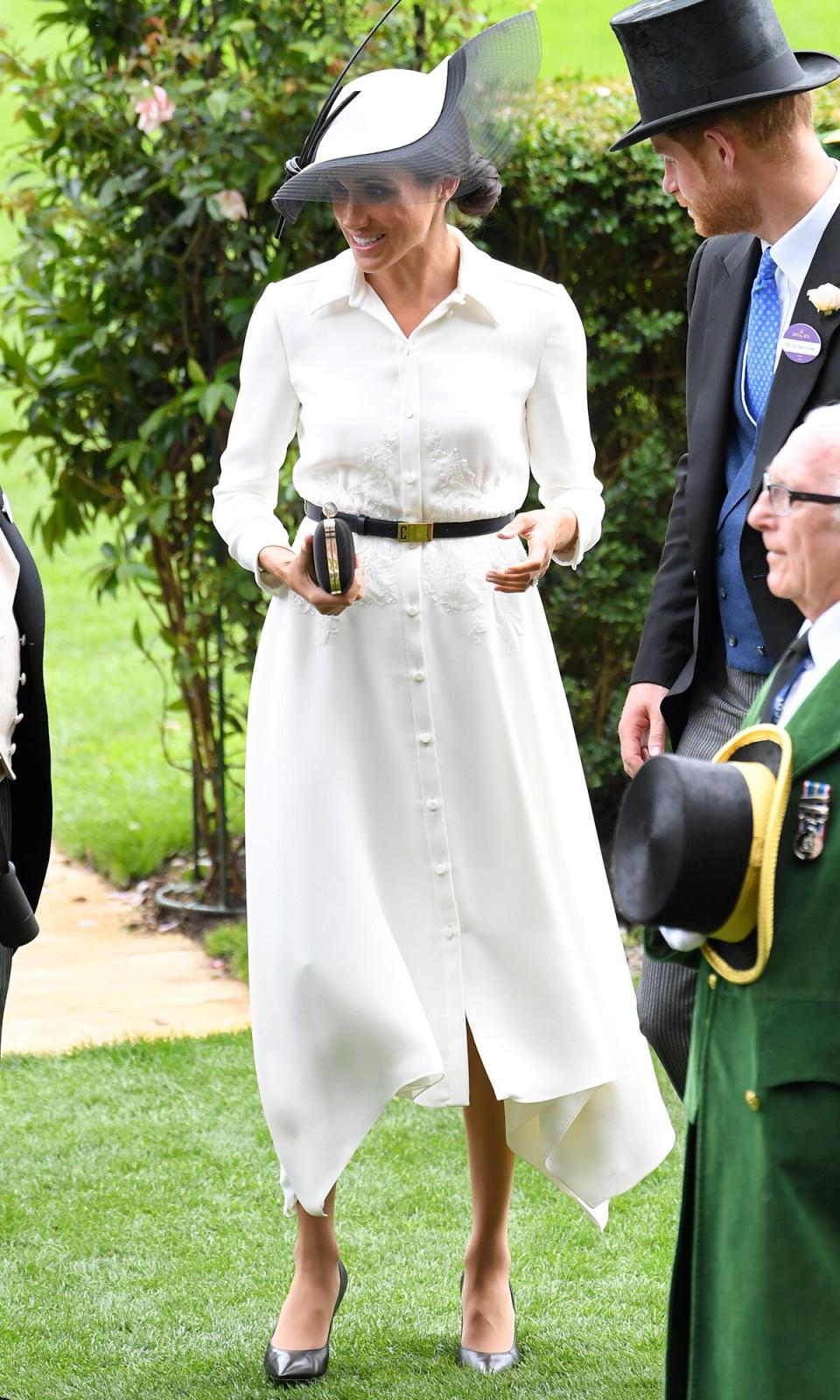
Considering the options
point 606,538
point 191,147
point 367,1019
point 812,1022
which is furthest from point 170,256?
point 812,1022

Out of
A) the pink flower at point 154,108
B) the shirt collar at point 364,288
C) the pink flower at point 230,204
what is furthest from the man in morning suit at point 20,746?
the pink flower at point 154,108

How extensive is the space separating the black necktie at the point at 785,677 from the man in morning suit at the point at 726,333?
46 cm

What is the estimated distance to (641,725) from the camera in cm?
300

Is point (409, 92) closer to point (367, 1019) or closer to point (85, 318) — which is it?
point (367, 1019)

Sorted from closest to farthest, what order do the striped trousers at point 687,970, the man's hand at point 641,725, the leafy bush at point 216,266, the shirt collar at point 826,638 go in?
1. the shirt collar at point 826,638
2. the striped trousers at point 687,970
3. the man's hand at point 641,725
4. the leafy bush at point 216,266

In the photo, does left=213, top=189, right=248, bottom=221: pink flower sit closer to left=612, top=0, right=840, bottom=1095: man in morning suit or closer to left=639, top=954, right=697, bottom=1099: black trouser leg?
left=612, top=0, right=840, bottom=1095: man in morning suit

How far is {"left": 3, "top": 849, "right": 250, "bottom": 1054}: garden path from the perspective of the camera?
205 inches

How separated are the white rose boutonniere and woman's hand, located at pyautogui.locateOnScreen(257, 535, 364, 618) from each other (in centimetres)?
83

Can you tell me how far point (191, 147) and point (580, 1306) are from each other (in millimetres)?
3615

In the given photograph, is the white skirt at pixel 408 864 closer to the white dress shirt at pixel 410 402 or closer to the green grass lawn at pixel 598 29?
the white dress shirt at pixel 410 402

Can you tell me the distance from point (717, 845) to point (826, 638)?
30 cm

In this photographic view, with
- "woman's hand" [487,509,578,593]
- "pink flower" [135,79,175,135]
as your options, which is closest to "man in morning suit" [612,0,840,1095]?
"woman's hand" [487,509,578,593]

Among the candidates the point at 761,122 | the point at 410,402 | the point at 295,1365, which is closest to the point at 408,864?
the point at 410,402

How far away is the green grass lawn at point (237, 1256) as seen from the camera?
10.6ft
